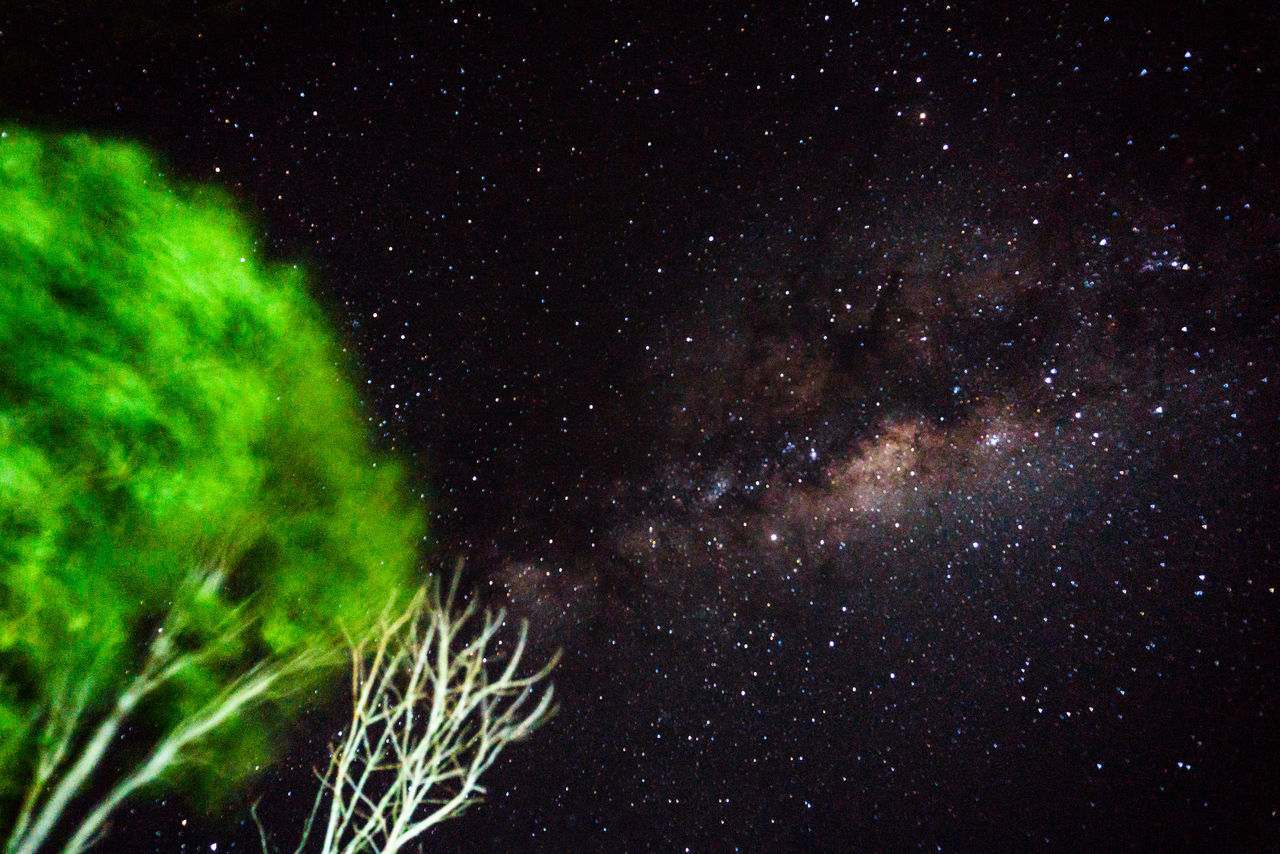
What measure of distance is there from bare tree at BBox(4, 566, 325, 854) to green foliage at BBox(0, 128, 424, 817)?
0.07 meters

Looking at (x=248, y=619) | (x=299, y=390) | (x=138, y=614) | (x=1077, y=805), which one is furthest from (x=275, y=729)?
(x=1077, y=805)

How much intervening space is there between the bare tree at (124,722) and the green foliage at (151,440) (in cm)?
7

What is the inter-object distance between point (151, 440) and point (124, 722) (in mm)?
1563

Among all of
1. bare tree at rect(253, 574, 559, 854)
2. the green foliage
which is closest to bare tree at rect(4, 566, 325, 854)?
the green foliage

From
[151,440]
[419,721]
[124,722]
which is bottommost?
[124,722]

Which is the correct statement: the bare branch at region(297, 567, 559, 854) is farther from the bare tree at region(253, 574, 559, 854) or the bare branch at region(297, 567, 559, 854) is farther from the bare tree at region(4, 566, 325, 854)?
the bare tree at region(4, 566, 325, 854)

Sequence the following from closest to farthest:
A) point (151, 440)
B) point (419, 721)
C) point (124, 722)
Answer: point (151, 440)
point (124, 722)
point (419, 721)

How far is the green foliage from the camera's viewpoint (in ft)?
6.03

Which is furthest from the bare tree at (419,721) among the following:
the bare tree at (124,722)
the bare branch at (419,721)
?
the bare tree at (124,722)

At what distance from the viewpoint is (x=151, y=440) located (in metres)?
2.14

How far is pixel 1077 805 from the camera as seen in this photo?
25.7 ft

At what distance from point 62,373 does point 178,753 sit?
209cm

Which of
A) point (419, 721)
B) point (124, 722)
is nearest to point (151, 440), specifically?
point (124, 722)

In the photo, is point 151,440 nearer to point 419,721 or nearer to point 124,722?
point 124,722
